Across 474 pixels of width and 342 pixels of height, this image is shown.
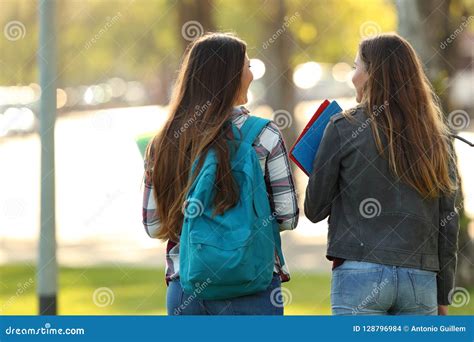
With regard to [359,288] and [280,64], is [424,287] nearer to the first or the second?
[359,288]

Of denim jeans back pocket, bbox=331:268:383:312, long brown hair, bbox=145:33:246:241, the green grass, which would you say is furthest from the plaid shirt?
the green grass

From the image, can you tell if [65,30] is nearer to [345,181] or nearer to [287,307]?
[287,307]

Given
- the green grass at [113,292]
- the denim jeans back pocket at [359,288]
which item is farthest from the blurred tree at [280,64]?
the denim jeans back pocket at [359,288]

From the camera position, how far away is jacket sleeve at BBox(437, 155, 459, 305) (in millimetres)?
3977

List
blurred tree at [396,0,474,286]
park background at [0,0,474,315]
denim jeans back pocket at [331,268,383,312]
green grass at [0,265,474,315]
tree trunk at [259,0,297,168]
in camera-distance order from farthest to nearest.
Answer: tree trunk at [259,0,297,168] < green grass at [0,265,474,315] < park background at [0,0,474,315] < blurred tree at [396,0,474,286] < denim jeans back pocket at [331,268,383,312]

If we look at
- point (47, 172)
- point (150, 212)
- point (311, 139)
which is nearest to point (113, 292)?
point (47, 172)

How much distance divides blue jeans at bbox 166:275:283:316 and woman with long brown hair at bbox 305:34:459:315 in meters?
0.25

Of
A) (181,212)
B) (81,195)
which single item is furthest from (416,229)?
(81,195)

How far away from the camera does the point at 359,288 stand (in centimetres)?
381

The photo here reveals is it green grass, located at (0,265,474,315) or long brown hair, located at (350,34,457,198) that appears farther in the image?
green grass, located at (0,265,474,315)

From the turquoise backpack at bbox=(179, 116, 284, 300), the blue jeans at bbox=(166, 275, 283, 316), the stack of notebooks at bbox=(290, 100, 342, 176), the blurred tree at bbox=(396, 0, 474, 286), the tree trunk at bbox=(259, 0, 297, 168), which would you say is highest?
the tree trunk at bbox=(259, 0, 297, 168)

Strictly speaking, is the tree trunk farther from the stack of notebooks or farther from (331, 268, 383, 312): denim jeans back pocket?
(331, 268, 383, 312): denim jeans back pocket

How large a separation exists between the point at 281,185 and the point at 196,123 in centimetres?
Answer: 40

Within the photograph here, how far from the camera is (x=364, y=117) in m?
3.91
